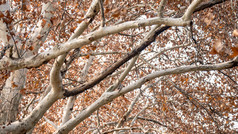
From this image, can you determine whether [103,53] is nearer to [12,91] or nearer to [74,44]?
[12,91]

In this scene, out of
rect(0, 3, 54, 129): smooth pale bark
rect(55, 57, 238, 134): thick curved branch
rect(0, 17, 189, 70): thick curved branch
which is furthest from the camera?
rect(0, 3, 54, 129): smooth pale bark

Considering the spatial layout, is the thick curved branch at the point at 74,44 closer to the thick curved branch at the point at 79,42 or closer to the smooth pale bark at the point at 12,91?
the thick curved branch at the point at 79,42

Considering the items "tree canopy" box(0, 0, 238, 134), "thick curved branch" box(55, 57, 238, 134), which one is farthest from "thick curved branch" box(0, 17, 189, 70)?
"thick curved branch" box(55, 57, 238, 134)

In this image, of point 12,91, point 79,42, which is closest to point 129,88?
point 79,42

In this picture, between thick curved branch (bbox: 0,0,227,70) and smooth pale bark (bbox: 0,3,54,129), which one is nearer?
thick curved branch (bbox: 0,0,227,70)

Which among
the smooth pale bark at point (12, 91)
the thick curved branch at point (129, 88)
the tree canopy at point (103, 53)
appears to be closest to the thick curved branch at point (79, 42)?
the tree canopy at point (103, 53)

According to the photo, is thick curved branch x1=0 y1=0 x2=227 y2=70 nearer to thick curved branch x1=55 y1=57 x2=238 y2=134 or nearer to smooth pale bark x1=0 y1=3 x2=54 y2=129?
thick curved branch x1=55 y1=57 x2=238 y2=134

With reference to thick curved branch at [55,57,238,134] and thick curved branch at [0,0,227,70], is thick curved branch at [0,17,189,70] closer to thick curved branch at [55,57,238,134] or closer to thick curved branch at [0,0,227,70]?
thick curved branch at [0,0,227,70]

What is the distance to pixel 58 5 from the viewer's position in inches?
212

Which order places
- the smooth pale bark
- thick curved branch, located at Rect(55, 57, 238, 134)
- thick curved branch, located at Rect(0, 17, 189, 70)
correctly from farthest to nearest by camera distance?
the smooth pale bark, thick curved branch, located at Rect(55, 57, 238, 134), thick curved branch, located at Rect(0, 17, 189, 70)

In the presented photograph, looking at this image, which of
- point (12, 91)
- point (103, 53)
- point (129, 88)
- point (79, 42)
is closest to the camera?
point (79, 42)

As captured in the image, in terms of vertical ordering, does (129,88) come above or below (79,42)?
above

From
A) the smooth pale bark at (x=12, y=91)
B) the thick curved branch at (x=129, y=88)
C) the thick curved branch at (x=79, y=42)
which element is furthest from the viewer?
the smooth pale bark at (x=12, y=91)

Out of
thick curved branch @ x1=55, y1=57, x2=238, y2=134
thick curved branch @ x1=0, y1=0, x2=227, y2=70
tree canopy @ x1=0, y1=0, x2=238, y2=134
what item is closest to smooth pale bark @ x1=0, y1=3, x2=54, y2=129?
tree canopy @ x1=0, y1=0, x2=238, y2=134
